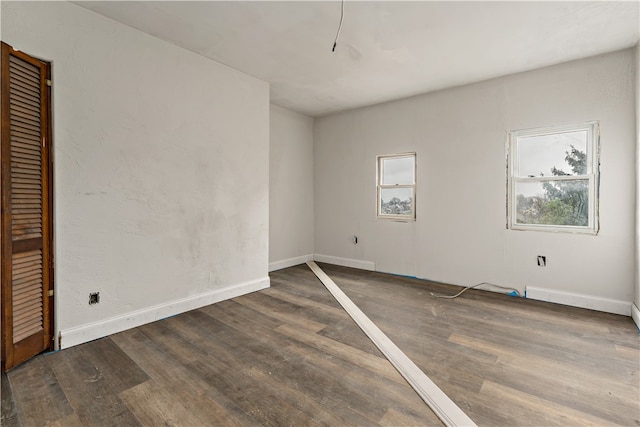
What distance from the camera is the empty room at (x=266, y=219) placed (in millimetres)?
1934

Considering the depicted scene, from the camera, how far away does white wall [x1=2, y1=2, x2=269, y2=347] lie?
2.38m

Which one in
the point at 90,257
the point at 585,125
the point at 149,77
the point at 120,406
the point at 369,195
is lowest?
the point at 120,406

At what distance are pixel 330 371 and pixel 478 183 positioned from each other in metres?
3.23

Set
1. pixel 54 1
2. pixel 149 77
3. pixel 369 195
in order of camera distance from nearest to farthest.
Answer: pixel 54 1 → pixel 149 77 → pixel 369 195

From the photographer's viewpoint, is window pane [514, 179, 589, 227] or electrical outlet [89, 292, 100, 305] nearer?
electrical outlet [89, 292, 100, 305]

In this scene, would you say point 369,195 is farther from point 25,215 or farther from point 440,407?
point 25,215

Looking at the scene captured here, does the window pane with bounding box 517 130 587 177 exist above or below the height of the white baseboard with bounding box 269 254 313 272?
above

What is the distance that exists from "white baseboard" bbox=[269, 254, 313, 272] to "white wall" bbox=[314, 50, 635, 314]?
1.21 ft

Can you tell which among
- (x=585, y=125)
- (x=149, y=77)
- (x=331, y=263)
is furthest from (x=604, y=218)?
(x=149, y=77)

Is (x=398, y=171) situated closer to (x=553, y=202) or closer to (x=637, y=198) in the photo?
(x=553, y=202)

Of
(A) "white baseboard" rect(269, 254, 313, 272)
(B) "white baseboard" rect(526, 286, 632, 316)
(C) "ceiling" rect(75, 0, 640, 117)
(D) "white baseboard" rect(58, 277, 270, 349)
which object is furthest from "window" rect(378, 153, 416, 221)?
(D) "white baseboard" rect(58, 277, 270, 349)

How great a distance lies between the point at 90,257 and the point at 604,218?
17.0 feet

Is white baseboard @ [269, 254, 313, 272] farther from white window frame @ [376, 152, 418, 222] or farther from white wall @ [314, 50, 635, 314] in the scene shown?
white window frame @ [376, 152, 418, 222]

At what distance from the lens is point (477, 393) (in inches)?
73.1
